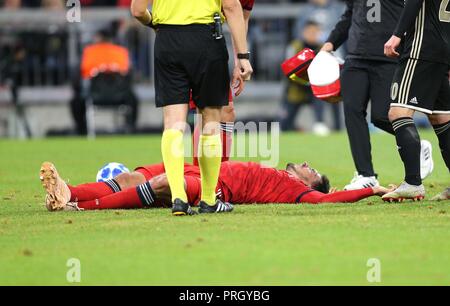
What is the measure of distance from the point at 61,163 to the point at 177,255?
30.4 feet

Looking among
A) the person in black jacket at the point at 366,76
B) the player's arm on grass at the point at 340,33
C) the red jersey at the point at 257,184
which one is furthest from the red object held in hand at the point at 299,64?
the red jersey at the point at 257,184

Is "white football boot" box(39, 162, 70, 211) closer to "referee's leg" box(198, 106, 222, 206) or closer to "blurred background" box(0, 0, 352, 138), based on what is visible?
"referee's leg" box(198, 106, 222, 206)

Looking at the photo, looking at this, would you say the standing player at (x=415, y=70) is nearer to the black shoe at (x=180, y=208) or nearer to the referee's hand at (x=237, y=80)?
the referee's hand at (x=237, y=80)

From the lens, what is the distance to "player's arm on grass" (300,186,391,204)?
1006 centimetres

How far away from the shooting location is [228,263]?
726 centimetres

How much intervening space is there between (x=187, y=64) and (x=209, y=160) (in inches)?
31.1

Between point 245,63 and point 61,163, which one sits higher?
point 245,63

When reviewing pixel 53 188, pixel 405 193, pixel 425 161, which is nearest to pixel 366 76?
pixel 425 161

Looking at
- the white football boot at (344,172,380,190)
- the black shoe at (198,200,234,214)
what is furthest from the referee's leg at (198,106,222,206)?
the white football boot at (344,172,380,190)

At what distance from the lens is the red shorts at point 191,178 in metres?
10.0

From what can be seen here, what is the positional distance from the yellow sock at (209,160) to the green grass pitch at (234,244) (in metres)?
0.38

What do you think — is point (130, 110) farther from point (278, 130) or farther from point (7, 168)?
point (7, 168)

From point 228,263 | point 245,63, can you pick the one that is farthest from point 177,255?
point 245,63
